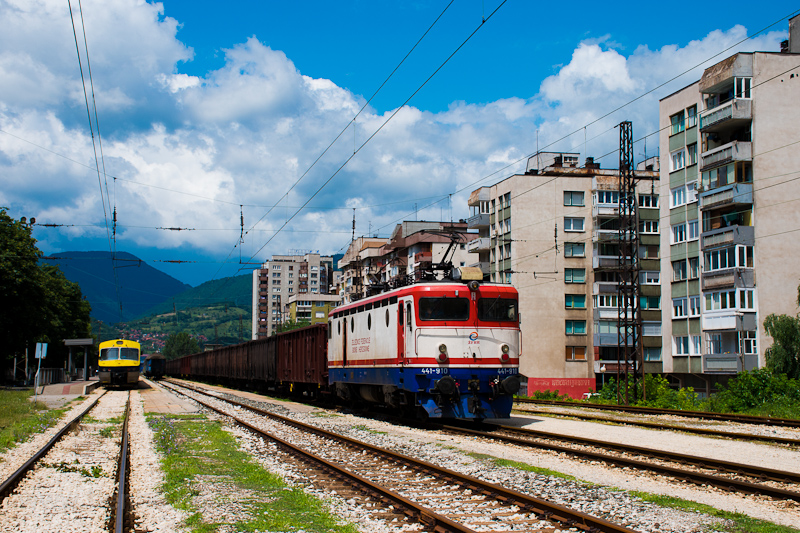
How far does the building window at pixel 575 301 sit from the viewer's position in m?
63.5

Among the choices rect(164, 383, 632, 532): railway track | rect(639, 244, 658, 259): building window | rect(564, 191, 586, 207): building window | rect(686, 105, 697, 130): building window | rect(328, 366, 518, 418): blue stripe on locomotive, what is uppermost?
rect(686, 105, 697, 130): building window

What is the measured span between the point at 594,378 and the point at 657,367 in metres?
5.84

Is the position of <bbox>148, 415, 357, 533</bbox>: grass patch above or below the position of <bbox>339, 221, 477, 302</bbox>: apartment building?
below

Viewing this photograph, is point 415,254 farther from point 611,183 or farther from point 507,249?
point 611,183

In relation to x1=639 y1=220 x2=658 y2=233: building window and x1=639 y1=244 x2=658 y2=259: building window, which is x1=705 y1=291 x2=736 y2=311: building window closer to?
x1=639 y1=244 x2=658 y2=259: building window

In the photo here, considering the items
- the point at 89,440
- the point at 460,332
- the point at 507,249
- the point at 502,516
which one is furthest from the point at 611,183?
the point at 502,516

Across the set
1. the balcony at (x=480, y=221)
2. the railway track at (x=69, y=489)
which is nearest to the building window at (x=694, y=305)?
the balcony at (x=480, y=221)

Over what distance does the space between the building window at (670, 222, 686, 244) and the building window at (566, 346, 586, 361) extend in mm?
16327

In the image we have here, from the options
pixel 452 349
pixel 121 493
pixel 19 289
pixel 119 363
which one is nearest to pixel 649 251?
pixel 119 363

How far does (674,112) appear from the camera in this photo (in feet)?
160

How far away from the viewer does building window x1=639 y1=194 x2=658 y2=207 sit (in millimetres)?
65500

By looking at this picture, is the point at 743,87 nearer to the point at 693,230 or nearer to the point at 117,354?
the point at 693,230

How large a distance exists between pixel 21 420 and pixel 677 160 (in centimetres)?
4219

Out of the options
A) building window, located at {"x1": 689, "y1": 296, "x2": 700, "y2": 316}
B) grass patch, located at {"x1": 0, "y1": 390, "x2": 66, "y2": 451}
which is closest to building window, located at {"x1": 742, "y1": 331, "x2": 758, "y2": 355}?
building window, located at {"x1": 689, "y1": 296, "x2": 700, "y2": 316}
